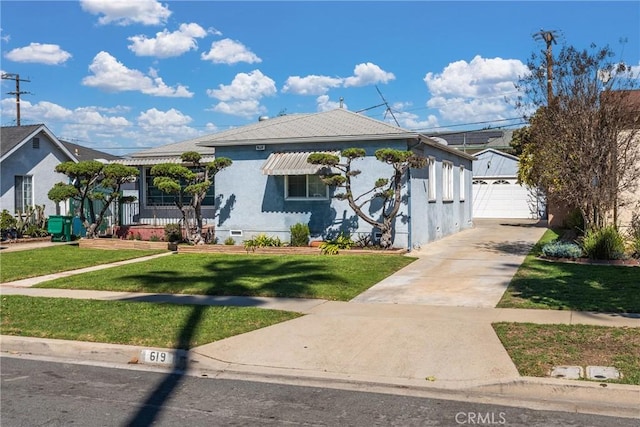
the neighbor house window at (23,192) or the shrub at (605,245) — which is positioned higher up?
the neighbor house window at (23,192)

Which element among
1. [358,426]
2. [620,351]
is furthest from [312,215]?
[358,426]

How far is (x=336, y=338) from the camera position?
26.2 feet

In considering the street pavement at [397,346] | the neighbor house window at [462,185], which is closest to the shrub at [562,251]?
the street pavement at [397,346]

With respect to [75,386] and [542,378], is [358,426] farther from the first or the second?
[75,386]

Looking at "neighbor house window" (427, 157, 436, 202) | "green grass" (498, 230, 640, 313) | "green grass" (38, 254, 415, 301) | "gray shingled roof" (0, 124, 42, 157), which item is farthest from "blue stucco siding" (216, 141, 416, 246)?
"gray shingled roof" (0, 124, 42, 157)

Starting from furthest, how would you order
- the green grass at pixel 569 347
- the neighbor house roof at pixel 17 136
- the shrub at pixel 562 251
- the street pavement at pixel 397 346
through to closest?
the neighbor house roof at pixel 17 136
the shrub at pixel 562 251
the green grass at pixel 569 347
the street pavement at pixel 397 346

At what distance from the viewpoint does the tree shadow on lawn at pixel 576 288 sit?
9312 millimetres

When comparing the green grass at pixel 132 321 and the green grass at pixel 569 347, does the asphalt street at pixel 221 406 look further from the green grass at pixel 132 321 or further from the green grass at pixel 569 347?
the green grass at pixel 132 321

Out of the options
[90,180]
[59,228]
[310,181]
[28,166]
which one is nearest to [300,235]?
[310,181]

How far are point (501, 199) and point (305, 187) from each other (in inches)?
812

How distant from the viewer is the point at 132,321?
8977 mm

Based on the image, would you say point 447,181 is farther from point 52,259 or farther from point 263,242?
point 52,259

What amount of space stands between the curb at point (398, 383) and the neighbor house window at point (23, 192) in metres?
17.4

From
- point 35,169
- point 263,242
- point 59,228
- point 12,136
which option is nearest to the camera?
point 263,242
